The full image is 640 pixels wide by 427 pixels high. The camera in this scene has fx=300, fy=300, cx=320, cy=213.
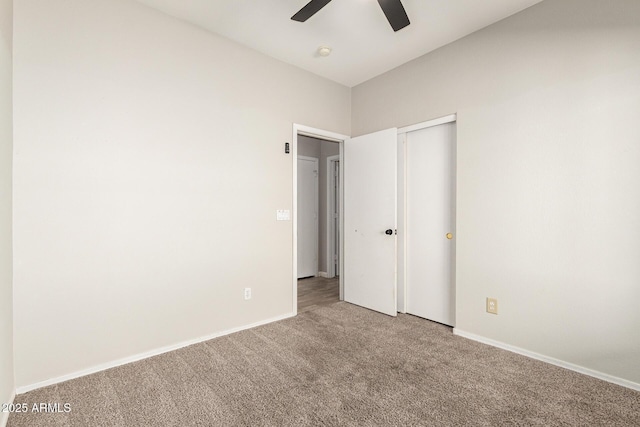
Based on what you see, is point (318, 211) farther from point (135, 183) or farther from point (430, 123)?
point (135, 183)

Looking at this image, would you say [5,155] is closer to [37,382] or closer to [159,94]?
[159,94]

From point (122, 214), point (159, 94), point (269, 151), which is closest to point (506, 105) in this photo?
point (269, 151)

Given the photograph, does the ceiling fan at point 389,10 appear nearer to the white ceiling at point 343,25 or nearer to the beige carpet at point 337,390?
the white ceiling at point 343,25

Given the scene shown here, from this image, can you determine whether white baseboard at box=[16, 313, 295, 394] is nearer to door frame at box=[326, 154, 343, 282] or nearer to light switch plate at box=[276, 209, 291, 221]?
light switch plate at box=[276, 209, 291, 221]

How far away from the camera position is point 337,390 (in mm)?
1886

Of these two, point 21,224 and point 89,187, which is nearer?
point 21,224

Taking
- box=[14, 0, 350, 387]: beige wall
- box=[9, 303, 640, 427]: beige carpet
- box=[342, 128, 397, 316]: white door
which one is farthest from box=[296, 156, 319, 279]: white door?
box=[9, 303, 640, 427]: beige carpet

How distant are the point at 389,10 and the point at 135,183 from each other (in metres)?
2.14

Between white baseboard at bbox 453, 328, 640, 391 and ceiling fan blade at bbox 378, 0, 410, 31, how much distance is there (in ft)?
8.44

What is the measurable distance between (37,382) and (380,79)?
3963 millimetres

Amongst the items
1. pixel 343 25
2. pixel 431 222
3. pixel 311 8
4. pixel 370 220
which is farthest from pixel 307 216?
pixel 311 8

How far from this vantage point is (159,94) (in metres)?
2.39

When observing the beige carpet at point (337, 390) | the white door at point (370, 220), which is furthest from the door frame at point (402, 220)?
the beige carpet at point (337, 390)

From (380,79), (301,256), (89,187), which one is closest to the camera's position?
(89,187)
